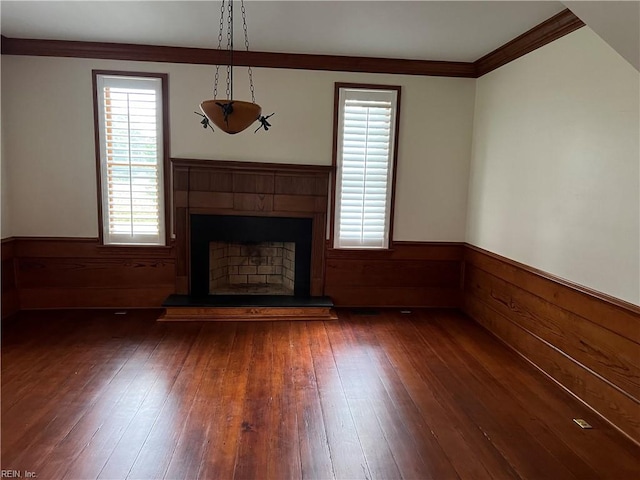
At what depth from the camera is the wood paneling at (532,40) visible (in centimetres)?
288

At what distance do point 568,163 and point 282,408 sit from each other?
256 centimetres

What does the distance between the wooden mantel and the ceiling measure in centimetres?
113

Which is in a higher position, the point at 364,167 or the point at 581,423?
the point at 364,167

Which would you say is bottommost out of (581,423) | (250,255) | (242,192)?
(581,423)

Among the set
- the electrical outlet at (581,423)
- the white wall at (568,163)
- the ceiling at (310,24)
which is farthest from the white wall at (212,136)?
the electrical outlet at (581,423)

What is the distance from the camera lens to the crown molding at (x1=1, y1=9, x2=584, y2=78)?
12.6 ft

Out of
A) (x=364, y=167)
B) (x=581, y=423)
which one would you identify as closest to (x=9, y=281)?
(x=364, y=167)

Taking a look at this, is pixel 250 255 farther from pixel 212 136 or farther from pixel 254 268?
pixel 212 136

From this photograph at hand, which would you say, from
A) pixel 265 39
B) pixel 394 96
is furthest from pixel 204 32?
pixel 394 96

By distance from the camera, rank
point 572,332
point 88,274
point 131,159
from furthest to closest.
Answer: point 88,274
point 131,159
point 572,332

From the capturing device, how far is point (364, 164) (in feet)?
14.2

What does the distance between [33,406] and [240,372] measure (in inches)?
48.9

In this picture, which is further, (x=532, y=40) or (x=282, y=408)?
(x=532, y=40)

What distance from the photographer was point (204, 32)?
3.54 meters
